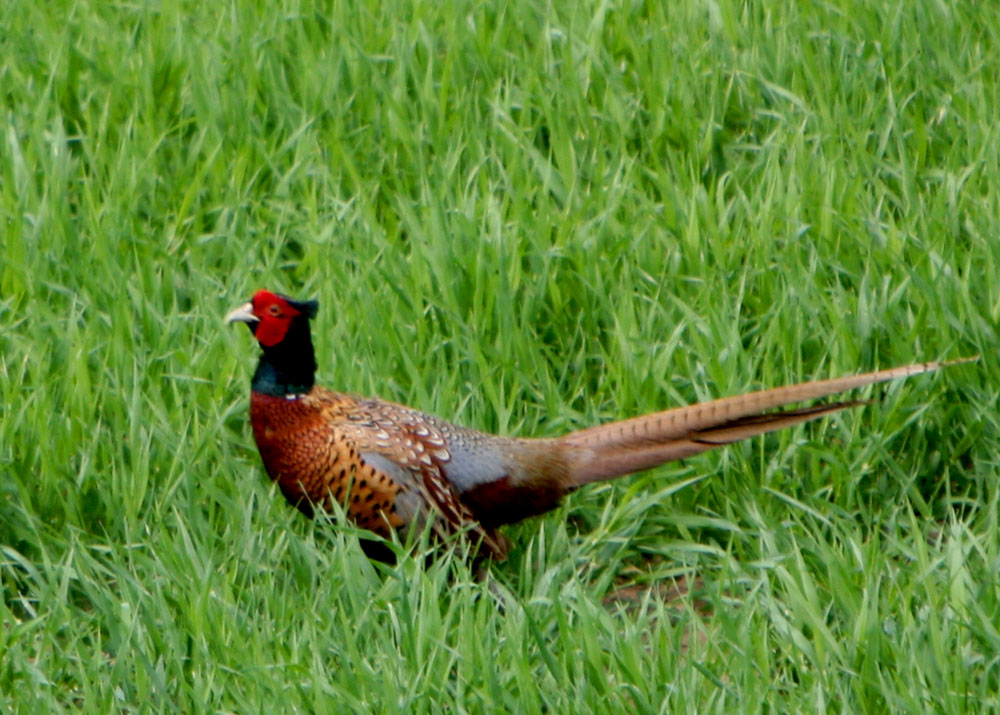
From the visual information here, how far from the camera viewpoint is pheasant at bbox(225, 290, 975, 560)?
3482 millimetres

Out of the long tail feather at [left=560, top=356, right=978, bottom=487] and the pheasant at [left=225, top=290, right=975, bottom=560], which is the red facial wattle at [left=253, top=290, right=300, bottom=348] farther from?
the long tail feather at [left=560, top=356, right=978, bottom=487]

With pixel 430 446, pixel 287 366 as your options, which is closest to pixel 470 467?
pixel 430 446

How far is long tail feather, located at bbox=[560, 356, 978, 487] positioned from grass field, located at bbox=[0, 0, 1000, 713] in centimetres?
16

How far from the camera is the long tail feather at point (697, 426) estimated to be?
344 cm

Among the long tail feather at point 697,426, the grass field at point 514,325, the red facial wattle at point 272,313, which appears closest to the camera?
the grass field at point 514,325

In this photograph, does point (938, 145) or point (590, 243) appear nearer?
point (590, 243)

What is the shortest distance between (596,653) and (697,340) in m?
1.15

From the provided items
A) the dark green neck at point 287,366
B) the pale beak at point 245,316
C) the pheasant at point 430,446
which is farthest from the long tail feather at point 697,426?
the pale beak at point 245,316

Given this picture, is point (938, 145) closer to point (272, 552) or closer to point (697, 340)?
point (697, 340)

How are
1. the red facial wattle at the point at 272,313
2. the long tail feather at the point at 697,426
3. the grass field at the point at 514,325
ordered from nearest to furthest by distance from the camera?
the grass field at the point at 514,325, the long tail feather at the point at 697,426, the red facial wattle at the point at 272,313

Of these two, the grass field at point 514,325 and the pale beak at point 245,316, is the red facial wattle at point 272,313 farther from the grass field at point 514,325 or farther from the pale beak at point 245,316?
the grass field at point 514,325

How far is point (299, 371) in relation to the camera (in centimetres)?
361

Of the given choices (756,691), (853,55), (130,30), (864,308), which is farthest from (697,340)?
(130,30)

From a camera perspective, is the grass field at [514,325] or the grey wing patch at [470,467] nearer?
the grass field at [514,325]
